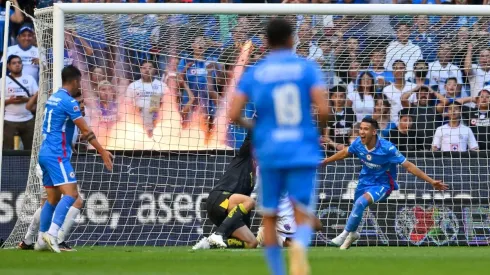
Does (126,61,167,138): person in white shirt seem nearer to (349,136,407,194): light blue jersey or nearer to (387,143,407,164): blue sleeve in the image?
(349,136,407,194): light blue jersey

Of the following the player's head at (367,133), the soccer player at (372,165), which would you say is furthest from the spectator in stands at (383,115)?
the player's head at (367,133)

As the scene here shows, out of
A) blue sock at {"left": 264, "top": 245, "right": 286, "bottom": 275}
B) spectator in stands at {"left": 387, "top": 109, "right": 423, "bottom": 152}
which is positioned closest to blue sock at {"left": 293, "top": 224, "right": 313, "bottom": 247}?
blue sock at {"left": 264, "top": 245, "right": 286, "bottom": 275}

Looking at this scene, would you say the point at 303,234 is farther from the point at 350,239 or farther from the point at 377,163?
the point at 377,163

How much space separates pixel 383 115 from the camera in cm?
1566

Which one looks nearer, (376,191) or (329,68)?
(376,191)

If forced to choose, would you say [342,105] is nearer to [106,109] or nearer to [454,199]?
[454,199]

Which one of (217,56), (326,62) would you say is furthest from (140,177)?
(326,62)

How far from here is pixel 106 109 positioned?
14930mm

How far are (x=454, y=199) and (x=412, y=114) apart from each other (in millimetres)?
1495

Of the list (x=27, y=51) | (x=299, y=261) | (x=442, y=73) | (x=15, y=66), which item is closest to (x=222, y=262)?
(x=299, y=261)

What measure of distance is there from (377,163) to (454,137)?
6.88 feet

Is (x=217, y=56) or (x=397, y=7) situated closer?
(x=397, y=7)

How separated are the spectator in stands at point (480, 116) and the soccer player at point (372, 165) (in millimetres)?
2090

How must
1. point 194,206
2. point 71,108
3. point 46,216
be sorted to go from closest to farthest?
point 71,108 < point 46,216 < point 194,206
